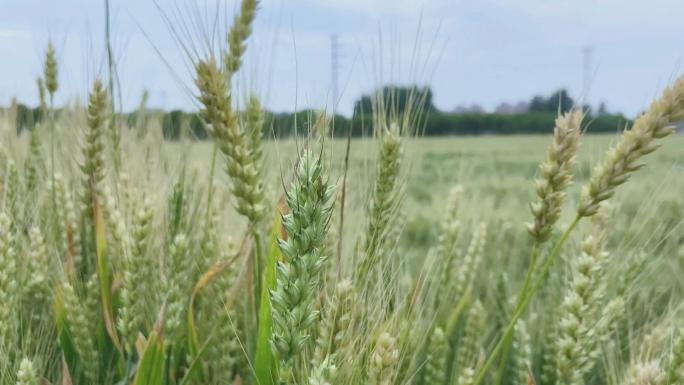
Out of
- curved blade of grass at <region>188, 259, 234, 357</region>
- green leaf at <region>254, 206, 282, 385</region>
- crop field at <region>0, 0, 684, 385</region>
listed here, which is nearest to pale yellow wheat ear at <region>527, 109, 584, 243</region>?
crop field at <region>0, 0, 684, 385</region>

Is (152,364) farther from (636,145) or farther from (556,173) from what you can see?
(636,145)

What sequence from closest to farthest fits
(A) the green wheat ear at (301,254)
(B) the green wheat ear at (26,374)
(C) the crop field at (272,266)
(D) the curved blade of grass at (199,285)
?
(A) the green wheat ear at (301,254) → (C) the crop field at (272,266) → (B) the green wheat ear at (26,374) → (D) the curved blade of grass at (199,285)

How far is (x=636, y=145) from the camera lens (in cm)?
101

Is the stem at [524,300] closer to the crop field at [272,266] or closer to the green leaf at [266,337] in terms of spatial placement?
the crop field at [272,266]

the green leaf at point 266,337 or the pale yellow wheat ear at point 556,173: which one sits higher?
the pale yellow wheat ear at point 556,173

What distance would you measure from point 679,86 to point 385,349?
496 millimetres

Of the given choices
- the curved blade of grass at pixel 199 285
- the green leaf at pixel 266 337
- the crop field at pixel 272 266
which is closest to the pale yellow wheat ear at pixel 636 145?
the crop field at pixel 272 266

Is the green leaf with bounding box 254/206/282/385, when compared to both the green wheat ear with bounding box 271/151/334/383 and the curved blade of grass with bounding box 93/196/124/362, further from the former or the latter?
the curved blade of grass with bounding box 93/196/124/362

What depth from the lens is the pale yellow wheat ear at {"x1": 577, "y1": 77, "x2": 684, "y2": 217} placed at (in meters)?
1.01

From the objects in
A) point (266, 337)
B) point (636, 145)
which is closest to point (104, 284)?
point (266, 337)

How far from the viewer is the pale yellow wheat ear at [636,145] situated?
39.7 inches

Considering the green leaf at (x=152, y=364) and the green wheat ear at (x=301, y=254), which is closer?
the green wheat ear at (x=301, y=254)

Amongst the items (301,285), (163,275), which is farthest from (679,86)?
(163,275)

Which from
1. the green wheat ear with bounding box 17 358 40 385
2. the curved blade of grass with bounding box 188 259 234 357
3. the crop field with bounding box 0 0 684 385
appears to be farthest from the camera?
the curved blade of grass with bounding box 188 259 234 357
